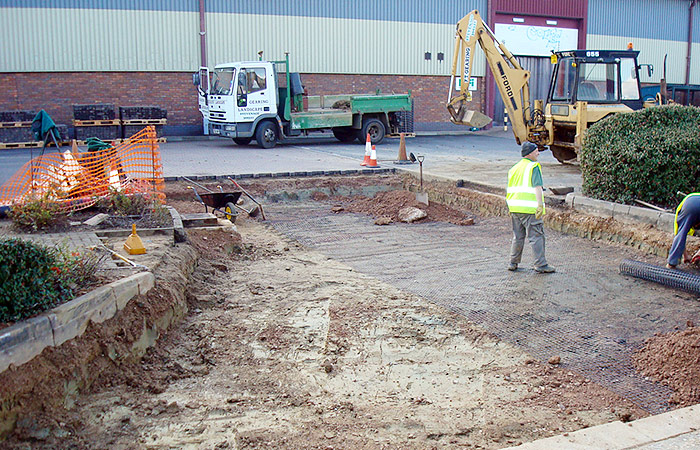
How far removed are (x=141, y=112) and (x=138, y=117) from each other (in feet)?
0.68

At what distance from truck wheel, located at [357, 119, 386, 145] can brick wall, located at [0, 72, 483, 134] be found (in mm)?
5256

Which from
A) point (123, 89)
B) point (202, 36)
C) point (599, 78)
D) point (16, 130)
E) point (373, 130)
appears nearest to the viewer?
point (599, 78)

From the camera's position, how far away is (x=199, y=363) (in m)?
5.45

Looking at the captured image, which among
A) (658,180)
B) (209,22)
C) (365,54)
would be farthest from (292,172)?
(365,54)

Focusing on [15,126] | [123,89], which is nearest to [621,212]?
[15,126]

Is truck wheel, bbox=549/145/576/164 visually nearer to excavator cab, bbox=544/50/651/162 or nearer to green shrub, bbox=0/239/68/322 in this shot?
excavator cab, bbox=544/50/651/162

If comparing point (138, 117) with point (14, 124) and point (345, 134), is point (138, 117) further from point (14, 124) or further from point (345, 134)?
point (345, 134)

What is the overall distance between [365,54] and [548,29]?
960 centimetres

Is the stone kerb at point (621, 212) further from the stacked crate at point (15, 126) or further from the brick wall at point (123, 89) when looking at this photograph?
the brick wall at point (123, 89)

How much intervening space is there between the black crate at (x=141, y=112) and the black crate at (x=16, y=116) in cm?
284

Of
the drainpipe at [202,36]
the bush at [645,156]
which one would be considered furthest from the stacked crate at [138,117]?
the bush at [645,156]

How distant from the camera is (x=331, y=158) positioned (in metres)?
17.9

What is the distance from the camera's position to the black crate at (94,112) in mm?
21688

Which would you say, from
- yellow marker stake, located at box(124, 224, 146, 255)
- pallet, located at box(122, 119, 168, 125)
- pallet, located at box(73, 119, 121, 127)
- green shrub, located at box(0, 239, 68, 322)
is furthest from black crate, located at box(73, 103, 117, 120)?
green shrub, located at box(0, 239, 68, 322)
